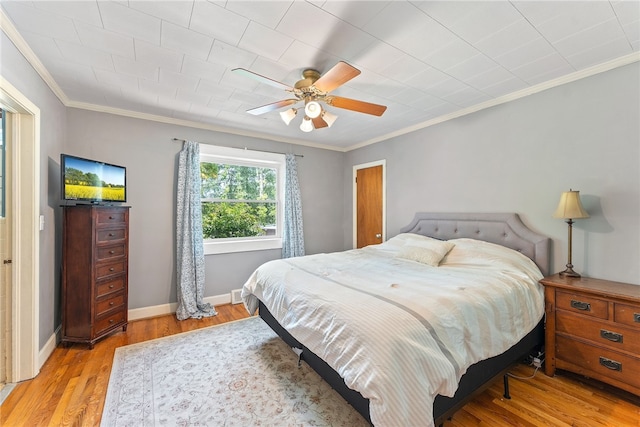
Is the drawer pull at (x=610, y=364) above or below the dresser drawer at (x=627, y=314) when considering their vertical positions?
below

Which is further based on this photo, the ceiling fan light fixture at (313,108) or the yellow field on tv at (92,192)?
the yellow field on tv at (92,192)

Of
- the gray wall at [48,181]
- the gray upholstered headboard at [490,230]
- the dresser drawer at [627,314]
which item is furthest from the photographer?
the gray upholstered headboard at [490,230]

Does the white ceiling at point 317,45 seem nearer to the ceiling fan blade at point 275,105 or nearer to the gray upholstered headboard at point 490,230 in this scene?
the ceiling fan blade at point 275,105

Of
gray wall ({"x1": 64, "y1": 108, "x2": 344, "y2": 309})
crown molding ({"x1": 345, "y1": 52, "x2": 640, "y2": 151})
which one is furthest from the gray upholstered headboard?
gray wall ({"x1": 64, "y1": 108, "x2": 344, "y2": 309})

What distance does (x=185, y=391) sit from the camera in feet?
6.60

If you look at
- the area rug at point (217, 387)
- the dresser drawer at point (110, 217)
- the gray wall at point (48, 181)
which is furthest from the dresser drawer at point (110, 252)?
the area rug at point (217, 387)

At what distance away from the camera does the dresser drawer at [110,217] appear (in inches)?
105

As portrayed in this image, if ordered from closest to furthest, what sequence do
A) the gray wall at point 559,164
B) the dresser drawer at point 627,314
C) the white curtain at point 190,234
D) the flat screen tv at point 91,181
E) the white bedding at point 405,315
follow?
the white bedding at point 405,315 → the dresser drawer at point 627,314 → the gray wall at point 559,164 → the flat screen tv at point 91,181 → the white curtain at point 190,234

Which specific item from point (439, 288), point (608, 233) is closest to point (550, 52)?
point (608, 233)

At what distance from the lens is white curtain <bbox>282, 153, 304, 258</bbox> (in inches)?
174

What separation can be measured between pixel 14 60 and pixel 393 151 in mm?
4025

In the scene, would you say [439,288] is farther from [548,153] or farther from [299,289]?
[548,153]

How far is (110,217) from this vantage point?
2791mm

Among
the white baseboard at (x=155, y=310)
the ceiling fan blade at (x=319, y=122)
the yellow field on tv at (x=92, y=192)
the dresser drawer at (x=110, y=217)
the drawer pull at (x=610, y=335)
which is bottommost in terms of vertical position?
the white baseboard at (x=155, y=310)
